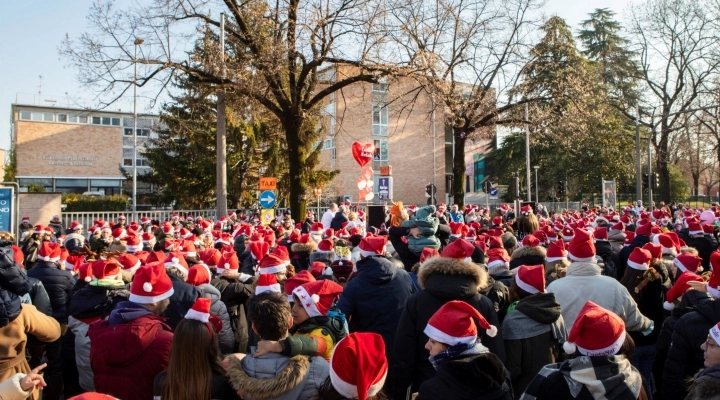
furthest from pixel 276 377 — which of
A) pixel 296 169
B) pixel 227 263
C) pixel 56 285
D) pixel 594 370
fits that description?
pixel 296 169

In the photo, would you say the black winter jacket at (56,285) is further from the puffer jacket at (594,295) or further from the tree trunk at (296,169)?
the tree trunk at (296,169)

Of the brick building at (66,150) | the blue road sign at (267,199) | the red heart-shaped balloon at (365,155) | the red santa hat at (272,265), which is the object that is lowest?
the red santa hat at (272,265)

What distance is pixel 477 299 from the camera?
4512 mm

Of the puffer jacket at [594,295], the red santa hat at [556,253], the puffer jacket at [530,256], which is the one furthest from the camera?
the red santa hat at [556,253]

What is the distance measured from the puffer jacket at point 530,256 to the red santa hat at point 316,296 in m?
3.11

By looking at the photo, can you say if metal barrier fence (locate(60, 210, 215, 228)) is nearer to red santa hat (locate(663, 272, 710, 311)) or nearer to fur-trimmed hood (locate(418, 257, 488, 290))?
fur-trimmed hood (locate(418, 257, 488, 290))

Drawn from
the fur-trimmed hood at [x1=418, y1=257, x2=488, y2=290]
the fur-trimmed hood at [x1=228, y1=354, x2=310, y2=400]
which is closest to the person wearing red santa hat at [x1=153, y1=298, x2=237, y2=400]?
the fur-trimmed hood at [x1=228, y1=354, x2=310, y2=400]

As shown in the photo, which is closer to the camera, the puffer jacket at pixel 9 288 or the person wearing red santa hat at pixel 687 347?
the person wearing red santa hat at pixel 687 347

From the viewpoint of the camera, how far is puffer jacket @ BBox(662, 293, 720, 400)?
4.19m

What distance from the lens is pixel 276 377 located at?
3.33m

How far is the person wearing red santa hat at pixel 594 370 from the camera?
123 inches

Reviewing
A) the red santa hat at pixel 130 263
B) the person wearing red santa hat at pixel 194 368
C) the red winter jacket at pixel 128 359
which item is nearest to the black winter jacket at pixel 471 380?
the person wearing red santa hat at pixel 194 368

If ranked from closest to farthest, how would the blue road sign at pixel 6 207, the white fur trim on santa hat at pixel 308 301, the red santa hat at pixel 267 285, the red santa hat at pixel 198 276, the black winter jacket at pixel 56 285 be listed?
the white fur trim on santa hat at pixel 308 301 → the red santa hat at pixel 267 285 → the red santa hat at pixel 198 276 → the black winter jacket at pixel 56 285 → the blue road sign at pixel 6 207

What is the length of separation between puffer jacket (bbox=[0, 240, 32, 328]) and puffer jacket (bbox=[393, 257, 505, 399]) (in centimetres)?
280
